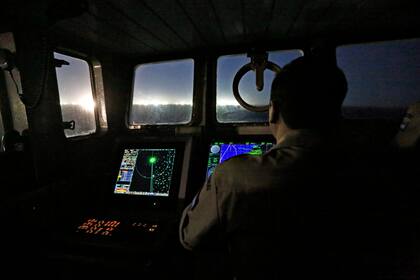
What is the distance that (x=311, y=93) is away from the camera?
77 centimetres

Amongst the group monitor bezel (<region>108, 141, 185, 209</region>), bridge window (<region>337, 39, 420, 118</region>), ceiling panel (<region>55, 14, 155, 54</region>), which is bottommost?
monitor bezel (<region>108, 141, 185, 209</region>)

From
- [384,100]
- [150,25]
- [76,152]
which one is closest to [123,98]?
[76,152]

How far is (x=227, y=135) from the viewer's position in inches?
67.2

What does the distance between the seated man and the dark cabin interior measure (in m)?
0.15

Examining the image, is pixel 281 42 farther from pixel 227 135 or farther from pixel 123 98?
pixel 123 98

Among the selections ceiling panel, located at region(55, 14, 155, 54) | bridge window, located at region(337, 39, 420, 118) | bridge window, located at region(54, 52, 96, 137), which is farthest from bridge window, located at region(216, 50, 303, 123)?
bridge window, located at region(54, 52, 96, 137)

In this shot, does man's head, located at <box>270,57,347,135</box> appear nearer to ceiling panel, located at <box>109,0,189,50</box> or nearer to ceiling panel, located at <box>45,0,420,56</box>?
ceiling panel, located at <box>45,0,420,56</box>

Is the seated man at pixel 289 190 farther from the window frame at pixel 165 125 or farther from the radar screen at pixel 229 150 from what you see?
the window frame at pixel 165 125

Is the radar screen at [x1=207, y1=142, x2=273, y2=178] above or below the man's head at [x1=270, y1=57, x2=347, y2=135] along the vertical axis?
below

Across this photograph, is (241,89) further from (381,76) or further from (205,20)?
(381,76)

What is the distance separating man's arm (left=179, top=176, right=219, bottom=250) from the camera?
2.75 feet

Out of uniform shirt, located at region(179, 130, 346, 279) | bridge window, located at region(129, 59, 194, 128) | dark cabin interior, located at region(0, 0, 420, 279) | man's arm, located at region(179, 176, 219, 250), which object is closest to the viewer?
uniform shirt, located at region(179, 130, 346, 279)

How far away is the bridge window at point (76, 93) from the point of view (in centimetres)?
190

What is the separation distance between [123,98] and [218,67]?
1024 mm
